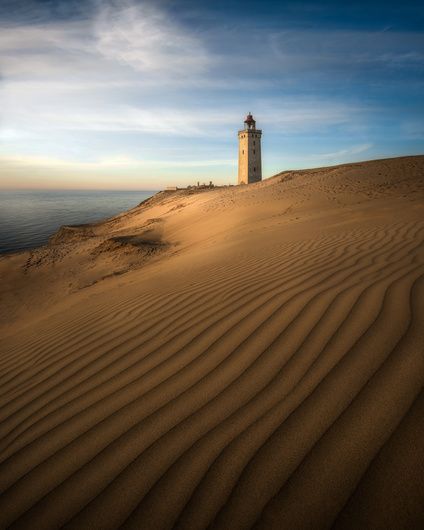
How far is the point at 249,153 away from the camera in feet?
152

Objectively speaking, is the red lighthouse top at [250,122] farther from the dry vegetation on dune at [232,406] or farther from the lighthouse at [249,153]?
the dry vegetation on dune at [232,406]

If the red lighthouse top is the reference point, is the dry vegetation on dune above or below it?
below

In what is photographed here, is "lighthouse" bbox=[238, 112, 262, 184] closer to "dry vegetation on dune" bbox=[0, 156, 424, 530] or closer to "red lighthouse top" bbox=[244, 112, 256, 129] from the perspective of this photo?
"red lighthouse top" bbox=[244, 112, 256, 129]

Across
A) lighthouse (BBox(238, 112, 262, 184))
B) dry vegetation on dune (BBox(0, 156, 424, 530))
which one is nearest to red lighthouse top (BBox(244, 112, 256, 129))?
lighthouse (BBox(238, 112, 262, 184))

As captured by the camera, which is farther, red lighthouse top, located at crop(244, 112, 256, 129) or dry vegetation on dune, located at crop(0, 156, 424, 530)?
red lighthouse top, located at crop(244, 112, 256, 129)

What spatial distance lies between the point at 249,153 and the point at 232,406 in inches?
1888

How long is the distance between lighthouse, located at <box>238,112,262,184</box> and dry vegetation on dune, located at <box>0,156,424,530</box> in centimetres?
4480

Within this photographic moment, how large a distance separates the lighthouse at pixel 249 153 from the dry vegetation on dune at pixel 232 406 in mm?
44798

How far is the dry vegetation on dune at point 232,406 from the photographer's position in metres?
1.23

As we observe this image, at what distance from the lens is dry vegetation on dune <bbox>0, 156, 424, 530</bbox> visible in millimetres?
1230

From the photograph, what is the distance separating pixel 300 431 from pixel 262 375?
0.49m

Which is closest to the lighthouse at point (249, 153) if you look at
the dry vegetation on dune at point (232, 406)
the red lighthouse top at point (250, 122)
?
the red lighthouse top at point (250, 122)

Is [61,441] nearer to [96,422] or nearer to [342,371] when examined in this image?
[96,422]

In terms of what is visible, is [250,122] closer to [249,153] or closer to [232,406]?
[249,153]
